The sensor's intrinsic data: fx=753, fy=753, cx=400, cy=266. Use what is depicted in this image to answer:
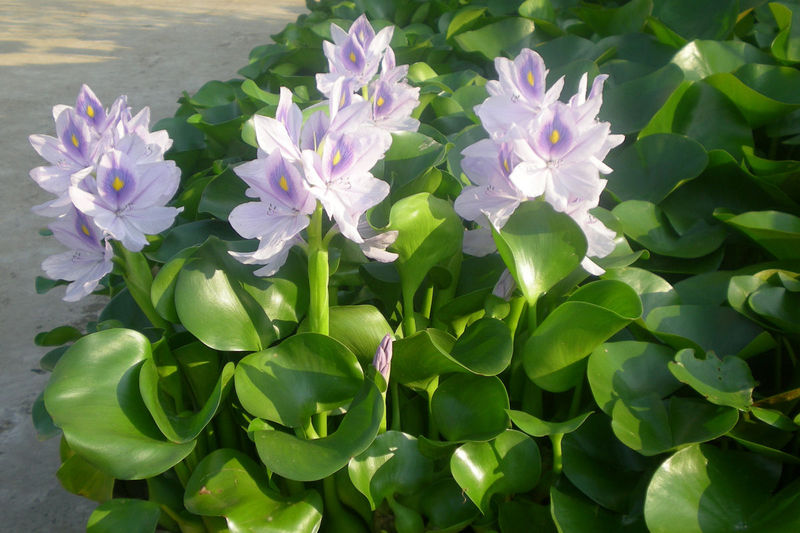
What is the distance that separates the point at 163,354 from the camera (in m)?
1.17

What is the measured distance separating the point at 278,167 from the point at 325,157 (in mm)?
61

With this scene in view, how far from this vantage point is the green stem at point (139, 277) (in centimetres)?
119

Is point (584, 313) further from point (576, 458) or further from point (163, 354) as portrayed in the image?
point (163, 354)

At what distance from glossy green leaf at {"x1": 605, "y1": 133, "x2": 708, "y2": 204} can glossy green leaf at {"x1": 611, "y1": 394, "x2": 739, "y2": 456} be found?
1.76 feet

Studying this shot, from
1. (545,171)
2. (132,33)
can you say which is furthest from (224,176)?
(132,33)

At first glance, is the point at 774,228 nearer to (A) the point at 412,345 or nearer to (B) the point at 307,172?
(A) the point at 412,345

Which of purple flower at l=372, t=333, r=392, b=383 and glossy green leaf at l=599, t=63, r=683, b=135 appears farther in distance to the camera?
glossy green leaf at l=599, t=63, r=683, b=135

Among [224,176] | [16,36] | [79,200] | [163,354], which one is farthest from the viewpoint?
[16,36]

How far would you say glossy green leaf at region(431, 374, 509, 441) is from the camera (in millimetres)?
1077

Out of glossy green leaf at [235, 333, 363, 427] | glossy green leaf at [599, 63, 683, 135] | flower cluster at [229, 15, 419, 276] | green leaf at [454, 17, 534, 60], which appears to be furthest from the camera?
green leaf at [454, 17, 534, 60]

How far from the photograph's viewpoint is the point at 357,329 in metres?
1.16

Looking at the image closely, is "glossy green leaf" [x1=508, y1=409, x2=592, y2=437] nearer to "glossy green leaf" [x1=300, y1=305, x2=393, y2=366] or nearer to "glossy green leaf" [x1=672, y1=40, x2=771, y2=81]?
"glossy green leaf" [x1=300, y1=305, x2=393, y2=366]

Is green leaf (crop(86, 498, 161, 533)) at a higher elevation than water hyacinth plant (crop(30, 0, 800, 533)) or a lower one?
lower

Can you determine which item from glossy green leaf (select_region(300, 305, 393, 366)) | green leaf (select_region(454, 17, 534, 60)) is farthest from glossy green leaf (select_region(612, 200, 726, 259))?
green leaf (select_region(454, 17, 534, 60))
